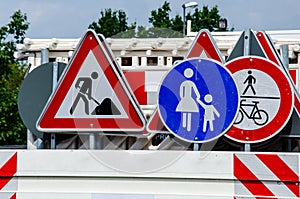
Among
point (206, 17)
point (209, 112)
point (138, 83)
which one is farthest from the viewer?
point (206, 17)

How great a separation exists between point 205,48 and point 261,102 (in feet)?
1.36

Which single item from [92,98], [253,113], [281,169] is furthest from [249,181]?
[92,98]

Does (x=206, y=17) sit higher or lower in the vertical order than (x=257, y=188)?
Result: higher

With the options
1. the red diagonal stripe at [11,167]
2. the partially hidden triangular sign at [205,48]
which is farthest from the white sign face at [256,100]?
the red diagonal stripe at [11,167]

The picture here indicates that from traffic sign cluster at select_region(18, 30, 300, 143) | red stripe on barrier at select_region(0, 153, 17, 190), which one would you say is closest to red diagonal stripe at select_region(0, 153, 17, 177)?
red stripe on barrier at select_region(0, 153, 17, 190)

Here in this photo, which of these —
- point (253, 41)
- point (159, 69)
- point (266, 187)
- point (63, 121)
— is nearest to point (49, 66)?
point (63, 121)

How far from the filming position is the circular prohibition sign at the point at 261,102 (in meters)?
2.94

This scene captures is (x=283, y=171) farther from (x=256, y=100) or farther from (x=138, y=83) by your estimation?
(x=138, y=83)

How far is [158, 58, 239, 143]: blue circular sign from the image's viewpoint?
2.92m

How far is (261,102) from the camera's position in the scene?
2961 mm

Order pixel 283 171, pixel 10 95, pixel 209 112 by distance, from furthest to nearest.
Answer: pixel 10 95
pixel 209 112
pixel 283 171

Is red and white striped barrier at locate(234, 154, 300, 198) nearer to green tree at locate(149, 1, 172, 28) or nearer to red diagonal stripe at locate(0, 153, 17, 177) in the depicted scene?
red diagonal stripe at locate(0, 153, 17, 177)

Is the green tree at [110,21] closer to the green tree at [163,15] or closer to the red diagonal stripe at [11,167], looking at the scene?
the green tree at [163,15]

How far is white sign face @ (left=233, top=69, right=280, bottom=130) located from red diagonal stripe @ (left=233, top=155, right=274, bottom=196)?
204 mm
